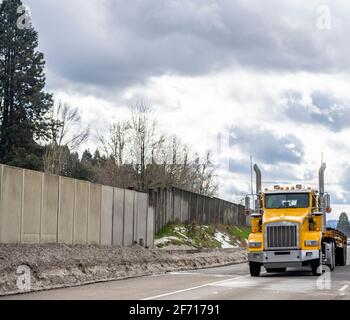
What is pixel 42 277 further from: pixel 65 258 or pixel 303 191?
pixel 303 191

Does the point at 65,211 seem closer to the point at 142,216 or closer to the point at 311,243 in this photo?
the point at 311,243

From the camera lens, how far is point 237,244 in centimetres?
6291

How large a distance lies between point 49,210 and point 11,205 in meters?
3.18

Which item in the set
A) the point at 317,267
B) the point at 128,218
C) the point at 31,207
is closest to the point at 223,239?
the point at 128,218

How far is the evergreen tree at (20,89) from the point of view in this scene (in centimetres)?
6750

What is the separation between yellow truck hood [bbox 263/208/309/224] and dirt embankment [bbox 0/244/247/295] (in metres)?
6.10

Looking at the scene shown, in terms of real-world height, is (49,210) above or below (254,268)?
above

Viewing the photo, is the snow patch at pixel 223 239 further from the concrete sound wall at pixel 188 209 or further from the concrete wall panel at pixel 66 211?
the concrete wall panel at pixel 66 211

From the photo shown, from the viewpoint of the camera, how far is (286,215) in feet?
97.0

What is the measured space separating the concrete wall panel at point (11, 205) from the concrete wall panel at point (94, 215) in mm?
6905

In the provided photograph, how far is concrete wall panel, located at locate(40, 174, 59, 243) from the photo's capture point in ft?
97.5

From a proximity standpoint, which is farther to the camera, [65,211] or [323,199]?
[65,211]

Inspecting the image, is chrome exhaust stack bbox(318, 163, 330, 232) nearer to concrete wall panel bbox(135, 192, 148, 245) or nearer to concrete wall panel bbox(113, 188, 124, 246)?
concrete wall panel bbox(113, 188, 124, 246)
